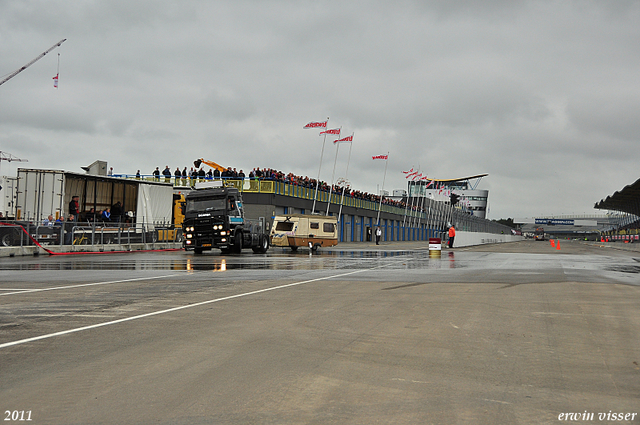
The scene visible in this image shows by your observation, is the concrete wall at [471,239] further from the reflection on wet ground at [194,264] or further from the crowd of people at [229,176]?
the reflection on wet ground at [194,264]

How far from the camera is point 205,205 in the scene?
94.4ft

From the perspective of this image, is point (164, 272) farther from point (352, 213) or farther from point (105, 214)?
point (352, 213)

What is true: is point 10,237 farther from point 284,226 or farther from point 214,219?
point 284,226

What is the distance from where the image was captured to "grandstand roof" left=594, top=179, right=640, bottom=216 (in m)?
73.9

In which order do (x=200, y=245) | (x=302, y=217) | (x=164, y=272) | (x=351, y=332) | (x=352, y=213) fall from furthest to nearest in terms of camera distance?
1. (x=352, y=213)
2. (x=302, y=217)
3. (x=200, y=245)
4. (x=164, y=272)
5. (x=351, y=332)

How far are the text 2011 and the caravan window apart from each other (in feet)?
99.2

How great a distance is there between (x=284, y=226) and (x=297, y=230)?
0.86 metres

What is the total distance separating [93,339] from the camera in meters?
6.96

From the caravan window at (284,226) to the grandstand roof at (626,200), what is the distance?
49.1 metres

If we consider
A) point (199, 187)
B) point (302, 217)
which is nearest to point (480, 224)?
point (302, 217)

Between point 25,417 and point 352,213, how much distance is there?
6348 centimetres

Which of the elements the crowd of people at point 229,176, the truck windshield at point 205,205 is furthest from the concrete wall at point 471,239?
the truck windshield at point 205,205

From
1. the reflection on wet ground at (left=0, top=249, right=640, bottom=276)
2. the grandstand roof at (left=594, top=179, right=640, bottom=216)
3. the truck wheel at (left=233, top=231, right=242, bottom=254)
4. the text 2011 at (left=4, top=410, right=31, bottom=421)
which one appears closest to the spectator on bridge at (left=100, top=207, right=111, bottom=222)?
the reflection on wet ground at (left=0, top=249, right=640, bottom=276)

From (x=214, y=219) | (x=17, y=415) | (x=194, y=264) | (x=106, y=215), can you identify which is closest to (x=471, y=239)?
(x=214, y=219)
